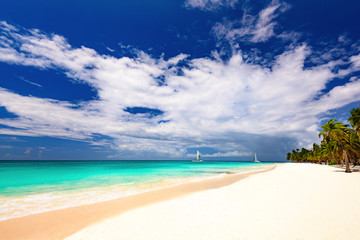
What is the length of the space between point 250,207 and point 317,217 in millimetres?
2769

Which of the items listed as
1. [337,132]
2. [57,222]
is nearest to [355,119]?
[337,132]

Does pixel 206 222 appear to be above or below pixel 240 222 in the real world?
below

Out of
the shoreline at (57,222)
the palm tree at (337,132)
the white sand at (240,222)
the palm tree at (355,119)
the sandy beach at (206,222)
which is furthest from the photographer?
the palm tree at (355,119)

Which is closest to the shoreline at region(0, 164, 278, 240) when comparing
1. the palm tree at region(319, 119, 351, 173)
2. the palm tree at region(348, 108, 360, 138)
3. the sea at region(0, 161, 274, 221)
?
the sea at region(0, 161, 274, 221)

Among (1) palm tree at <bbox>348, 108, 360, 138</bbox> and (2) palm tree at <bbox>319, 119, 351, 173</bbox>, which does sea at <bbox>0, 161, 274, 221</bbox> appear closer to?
(2) palm tree at <bbox>319, 119, 351, 173</bbox>

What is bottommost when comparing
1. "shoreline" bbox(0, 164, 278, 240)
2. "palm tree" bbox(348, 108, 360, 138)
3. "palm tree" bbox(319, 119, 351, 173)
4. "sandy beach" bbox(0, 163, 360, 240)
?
"shoreline" bbox(0, 164, 278, 240)

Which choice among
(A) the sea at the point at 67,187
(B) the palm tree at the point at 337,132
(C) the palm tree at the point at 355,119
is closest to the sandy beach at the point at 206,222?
(A) the sea at the point at 67,187

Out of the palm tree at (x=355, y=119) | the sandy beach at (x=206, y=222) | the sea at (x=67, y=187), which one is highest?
the palm tree at (x=355, y=119)

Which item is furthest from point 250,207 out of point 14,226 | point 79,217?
point 14,226

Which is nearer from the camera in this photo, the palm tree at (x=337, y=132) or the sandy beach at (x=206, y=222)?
the sandy beach at (x=206, y=222)

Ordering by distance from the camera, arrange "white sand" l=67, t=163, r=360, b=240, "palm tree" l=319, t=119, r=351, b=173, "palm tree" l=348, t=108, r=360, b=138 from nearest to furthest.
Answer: "white sand" l=67, t=163, r=360, b=240 → "palm tree" l=319, t=119, r=351, b=173 → "palm tree" l=348, t=108, r=360, b=138

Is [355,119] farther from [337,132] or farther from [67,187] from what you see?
[67,187]

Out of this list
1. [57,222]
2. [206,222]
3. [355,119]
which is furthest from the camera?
[355,119]

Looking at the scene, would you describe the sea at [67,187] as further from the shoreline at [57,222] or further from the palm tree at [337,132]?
the palm tree at [337,132]
